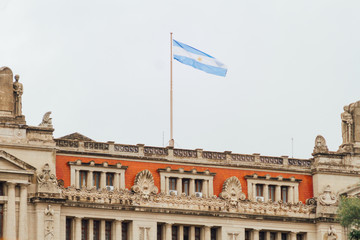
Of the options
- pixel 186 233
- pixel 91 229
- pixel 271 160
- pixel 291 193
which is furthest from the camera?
pixel 271 160

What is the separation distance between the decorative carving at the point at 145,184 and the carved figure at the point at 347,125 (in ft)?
61.4

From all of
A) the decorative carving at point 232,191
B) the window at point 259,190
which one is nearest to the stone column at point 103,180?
the decorative carving at point 232,191

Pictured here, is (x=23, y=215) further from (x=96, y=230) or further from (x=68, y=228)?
(x=96, y=230)

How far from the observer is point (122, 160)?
4060 inches

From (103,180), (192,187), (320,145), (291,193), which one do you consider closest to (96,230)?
(103,180)

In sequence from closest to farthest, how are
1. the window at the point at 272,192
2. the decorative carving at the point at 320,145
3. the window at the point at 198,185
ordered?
the window at the point at 198,185 < the window at the point at 272,192 < the decorative carving at the point at 320,145

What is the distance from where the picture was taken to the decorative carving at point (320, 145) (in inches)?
4326

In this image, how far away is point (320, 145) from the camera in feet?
362

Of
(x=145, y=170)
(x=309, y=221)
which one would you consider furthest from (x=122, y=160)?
(x=309, y=221)

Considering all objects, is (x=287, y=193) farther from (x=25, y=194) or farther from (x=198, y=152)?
(x=25, y=194)

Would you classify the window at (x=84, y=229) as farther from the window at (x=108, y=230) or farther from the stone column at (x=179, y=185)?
the stone column at (x=179, y=185)

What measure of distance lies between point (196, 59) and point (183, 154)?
27.9ft

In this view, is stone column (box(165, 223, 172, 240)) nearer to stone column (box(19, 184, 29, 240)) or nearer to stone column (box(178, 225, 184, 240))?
stone column (box(178, 225, 184, 240))

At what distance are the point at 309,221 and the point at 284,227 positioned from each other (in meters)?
2.31
